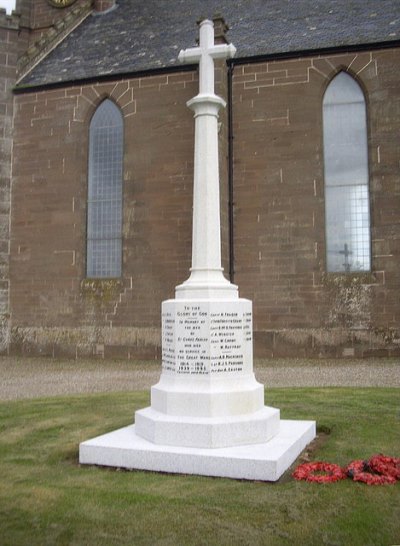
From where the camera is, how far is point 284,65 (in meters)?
16.0

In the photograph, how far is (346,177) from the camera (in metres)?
15.7

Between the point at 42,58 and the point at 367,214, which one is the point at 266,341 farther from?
the point at 42,58

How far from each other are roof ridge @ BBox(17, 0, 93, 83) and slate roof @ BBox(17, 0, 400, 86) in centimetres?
17

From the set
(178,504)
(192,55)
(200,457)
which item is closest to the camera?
(178,504)

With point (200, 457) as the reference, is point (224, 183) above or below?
above

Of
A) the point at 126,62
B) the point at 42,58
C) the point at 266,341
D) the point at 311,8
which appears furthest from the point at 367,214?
the point at 42,58

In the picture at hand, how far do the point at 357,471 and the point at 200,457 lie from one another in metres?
1.34

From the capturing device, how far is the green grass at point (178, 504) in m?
3.86

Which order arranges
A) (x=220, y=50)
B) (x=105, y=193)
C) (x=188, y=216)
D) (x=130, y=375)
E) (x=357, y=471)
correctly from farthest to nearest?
(x=105, y=193) < (x=188, y=216) < (x=130, y=375) < (x=220, y=50) < (x=357, y=471)

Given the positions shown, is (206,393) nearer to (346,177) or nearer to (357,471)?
(357,471)

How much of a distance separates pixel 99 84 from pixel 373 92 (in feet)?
25.1

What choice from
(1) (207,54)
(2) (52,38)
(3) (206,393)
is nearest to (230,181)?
(2) (52,38)

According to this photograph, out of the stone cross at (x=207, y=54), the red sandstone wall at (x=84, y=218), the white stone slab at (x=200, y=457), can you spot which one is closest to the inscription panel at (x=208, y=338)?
the white stone slab at (x=200, y=457)

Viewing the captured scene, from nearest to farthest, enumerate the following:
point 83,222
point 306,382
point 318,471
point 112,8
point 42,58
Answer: point 318,471
point 306,382
point 83,222
point 42,58
point 112,8
